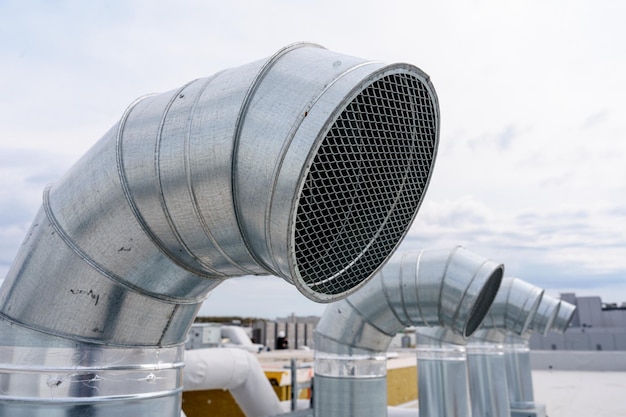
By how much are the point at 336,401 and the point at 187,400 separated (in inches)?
160

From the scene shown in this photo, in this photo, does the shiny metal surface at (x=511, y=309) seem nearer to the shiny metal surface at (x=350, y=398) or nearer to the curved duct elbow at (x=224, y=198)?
the shiny metal surface at (x=350, y=398)

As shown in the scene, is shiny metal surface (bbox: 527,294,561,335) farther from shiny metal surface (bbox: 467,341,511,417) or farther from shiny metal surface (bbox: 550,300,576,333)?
shiny metal surface (bbox: 550,300,576,333)

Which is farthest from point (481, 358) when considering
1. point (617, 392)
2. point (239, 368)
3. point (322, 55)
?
point (617, 392)

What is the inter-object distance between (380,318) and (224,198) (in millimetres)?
2804

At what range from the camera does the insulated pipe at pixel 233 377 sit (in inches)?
218

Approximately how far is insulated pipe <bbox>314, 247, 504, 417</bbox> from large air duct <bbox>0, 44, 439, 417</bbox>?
2.20 m

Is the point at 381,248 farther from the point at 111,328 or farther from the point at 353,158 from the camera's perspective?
the point at 111,328

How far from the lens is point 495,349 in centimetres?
838

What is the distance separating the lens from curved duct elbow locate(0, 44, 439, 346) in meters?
1.70

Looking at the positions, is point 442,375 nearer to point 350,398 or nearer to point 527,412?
point 350,398

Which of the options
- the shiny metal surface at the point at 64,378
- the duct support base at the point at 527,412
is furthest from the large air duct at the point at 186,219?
the duct support base at the point at 527,412

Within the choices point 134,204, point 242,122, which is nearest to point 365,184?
point 242,122

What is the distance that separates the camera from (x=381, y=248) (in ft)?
6.86

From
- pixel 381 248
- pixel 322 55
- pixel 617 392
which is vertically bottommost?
pixel 617 392
